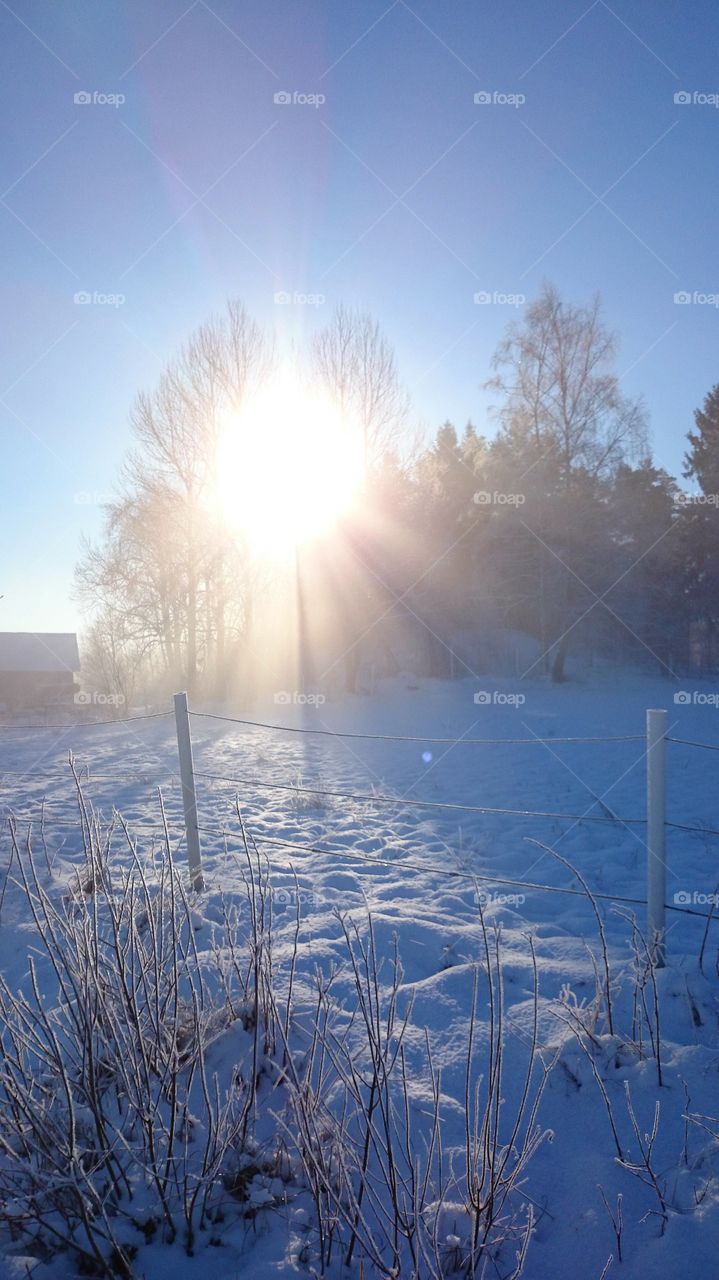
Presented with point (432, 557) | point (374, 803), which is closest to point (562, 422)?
point (432, 557)

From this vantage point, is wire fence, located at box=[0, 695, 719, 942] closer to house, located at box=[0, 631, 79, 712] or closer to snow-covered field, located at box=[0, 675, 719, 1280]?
snow-covered field, located at box=[0, 675, 719, 1280]

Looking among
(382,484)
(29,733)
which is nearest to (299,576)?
(382,484)

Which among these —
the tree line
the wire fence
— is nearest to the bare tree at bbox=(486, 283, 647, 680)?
the tree line

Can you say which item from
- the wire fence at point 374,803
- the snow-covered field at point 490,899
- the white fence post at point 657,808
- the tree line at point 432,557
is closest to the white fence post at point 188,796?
the wire fence at point 374,803

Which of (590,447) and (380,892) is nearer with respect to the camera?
(380,892)

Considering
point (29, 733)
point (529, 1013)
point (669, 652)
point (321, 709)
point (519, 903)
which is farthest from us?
point (669, 652)

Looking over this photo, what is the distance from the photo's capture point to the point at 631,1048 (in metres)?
2.75

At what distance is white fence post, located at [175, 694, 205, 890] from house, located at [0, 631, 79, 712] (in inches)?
592

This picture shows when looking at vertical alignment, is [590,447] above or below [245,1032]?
above

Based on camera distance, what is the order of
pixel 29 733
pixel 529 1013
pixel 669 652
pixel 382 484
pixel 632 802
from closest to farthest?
pixel 529 1013 → pixel 632 802 → pixel 29 733 → pixel 382 484 → pixel 669 652

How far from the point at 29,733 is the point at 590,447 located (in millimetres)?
16879

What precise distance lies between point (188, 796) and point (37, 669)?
56.6 feet

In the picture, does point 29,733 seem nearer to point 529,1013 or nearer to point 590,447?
point 529,1013

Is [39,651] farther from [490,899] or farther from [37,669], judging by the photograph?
[490,899]
